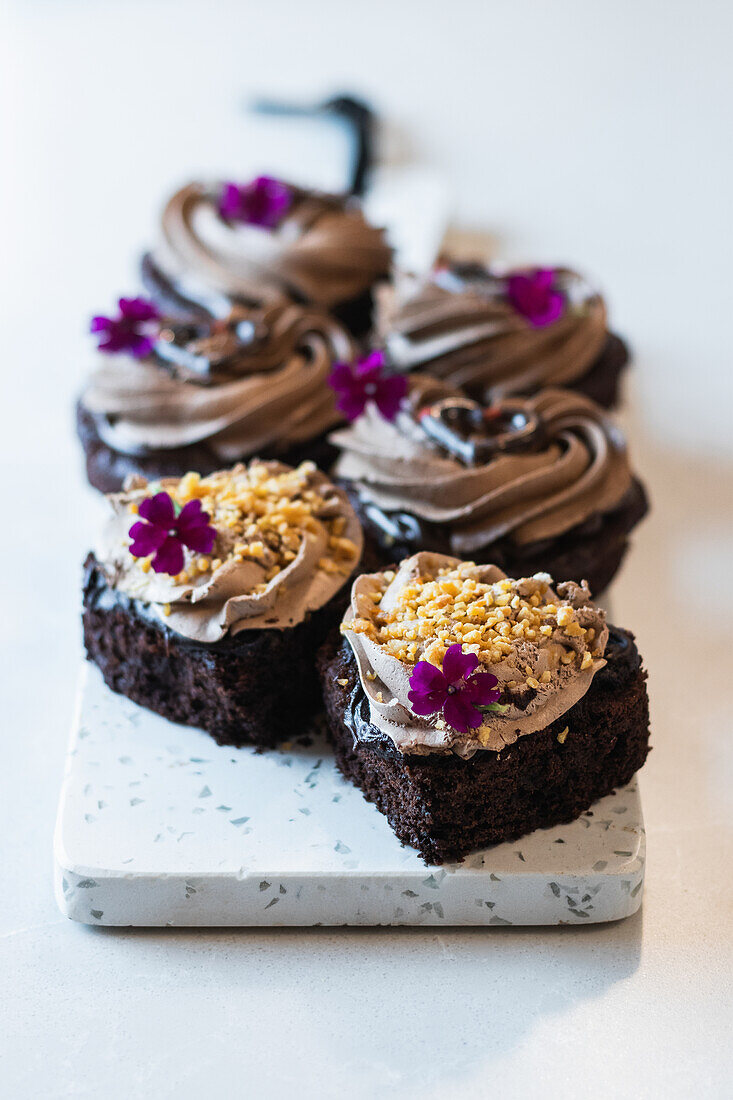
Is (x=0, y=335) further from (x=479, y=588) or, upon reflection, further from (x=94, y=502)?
(x=479, y=588)

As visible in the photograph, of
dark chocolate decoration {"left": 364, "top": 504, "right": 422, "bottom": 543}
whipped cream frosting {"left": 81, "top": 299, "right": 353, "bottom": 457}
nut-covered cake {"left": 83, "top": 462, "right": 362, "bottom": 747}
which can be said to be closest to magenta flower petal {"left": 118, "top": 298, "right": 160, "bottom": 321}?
whipped cream frosting {"left": 81, "top": 299, "right": 353, "bottom": 457}

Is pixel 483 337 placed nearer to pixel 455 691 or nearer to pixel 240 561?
pixel 240 561

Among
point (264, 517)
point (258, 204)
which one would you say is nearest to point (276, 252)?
point (258, 204)

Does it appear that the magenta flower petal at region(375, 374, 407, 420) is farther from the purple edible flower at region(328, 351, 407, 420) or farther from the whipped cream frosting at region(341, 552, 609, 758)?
the whipped cream frosting at region(341, 552, 609, 758)

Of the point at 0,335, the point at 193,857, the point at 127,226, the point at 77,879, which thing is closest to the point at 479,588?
the point at 193,857

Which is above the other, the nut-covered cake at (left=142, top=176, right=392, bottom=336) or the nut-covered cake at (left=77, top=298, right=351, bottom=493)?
the nut-covered cake at (left=142, top=176, right=392, bottom=336)

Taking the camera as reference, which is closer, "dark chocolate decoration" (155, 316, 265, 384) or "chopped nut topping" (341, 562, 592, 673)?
"chopped nut topping" (341, 562, 592, 673)
